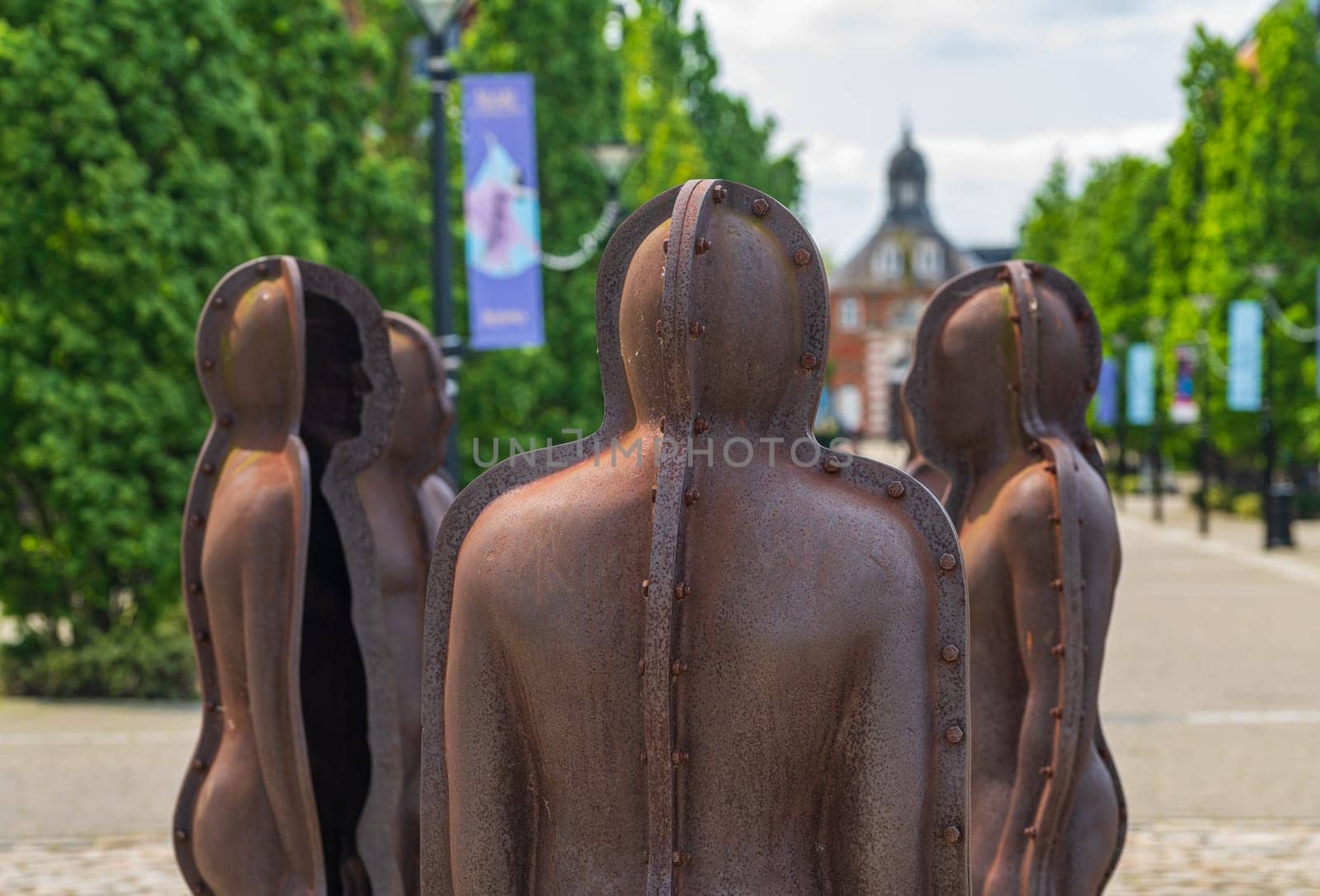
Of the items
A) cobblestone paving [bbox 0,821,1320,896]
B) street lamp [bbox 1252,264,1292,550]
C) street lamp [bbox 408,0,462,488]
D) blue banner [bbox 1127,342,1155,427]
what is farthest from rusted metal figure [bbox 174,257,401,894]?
blue banner [bbox 1127,342,1155,427]

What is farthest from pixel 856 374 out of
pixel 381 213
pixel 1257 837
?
pixel 1257 837

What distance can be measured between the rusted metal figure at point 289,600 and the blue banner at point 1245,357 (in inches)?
1012

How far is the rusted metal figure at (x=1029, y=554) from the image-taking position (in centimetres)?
412

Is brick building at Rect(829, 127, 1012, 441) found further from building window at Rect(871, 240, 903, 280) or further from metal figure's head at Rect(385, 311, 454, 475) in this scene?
metal figure's head at Rect(385, 311, 454, 475)

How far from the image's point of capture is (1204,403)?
34.2 m

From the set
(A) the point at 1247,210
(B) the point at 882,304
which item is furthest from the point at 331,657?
(B) the point at 882,304

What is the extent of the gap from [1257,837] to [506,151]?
9.04 meters

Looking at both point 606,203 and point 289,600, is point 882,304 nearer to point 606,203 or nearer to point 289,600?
point 606,203

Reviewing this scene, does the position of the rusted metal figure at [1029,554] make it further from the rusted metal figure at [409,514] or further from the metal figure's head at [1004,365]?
the rusted metal figure at [409,514]

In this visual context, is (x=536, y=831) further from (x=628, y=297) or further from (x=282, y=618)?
(x=282, y=618)

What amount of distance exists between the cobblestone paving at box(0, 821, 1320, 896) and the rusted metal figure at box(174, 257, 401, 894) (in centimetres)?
368

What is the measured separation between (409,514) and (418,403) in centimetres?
48

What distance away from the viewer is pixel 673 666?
2285mm

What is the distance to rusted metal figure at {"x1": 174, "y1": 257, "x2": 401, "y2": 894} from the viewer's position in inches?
157
